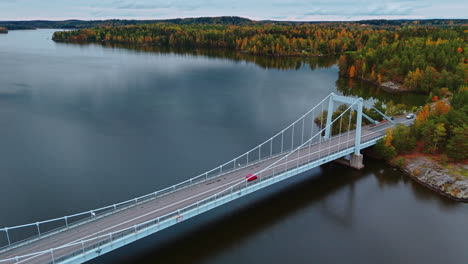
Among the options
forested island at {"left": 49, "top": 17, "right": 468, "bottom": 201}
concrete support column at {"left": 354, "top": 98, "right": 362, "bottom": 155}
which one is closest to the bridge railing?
concrete support column at {"left": 354, "top": 98, "right": 362, "bottom": 155}

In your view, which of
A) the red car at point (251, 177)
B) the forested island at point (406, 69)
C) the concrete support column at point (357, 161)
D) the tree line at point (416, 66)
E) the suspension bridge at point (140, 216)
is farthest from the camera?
the tree line at point (416, 66)

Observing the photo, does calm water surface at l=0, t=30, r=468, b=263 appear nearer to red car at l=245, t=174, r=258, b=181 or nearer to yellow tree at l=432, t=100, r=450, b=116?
red car at l=245, t=174, r=258, b=181

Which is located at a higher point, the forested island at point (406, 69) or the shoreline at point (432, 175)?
the forested island at point (406, 69)

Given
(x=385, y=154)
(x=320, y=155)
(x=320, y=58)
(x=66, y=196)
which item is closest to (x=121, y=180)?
(x=66, y=196)

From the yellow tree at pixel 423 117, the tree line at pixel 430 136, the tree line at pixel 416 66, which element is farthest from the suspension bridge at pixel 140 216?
the tree line at pixel 416 66

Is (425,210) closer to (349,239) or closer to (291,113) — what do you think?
(349,239)

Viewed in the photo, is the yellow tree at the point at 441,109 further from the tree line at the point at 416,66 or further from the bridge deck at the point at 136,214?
the tree line at the point at 416,66
